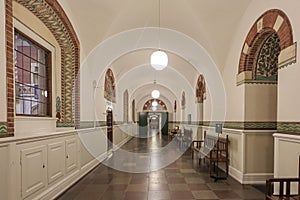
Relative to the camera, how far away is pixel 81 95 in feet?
17.1

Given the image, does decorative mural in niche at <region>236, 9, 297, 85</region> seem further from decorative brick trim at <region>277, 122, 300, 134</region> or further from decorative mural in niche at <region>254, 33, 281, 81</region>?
decorative brick trim at <region>277, 122, 300, 134</region>

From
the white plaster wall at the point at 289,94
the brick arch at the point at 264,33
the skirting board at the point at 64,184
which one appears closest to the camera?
the white plaster wall at the point at 289,94

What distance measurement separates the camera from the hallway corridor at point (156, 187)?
148 inches

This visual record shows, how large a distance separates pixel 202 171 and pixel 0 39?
4798 mm

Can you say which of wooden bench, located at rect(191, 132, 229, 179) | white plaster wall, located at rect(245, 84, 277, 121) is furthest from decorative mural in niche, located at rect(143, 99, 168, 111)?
white plaster wall, located at rect(245, 84, 277, 121)

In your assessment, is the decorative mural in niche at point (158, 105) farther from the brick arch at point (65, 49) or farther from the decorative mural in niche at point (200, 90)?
the brick arch at point (65, 49)

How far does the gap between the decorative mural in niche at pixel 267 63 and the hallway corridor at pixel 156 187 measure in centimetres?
211

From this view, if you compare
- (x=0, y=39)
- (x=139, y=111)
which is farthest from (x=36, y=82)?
(x=139, y=111)

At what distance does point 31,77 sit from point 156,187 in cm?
297

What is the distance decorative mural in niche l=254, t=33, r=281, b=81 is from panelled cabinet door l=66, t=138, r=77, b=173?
3.75 meters

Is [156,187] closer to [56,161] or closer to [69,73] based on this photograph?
[56,161]

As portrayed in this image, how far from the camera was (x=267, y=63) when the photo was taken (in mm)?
4461

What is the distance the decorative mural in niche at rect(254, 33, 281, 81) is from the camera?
4.35 m

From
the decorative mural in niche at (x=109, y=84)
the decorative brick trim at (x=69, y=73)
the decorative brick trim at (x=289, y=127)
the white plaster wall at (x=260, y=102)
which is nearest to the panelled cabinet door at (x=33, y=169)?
the decorative brick trim at (x=69, y=73)
